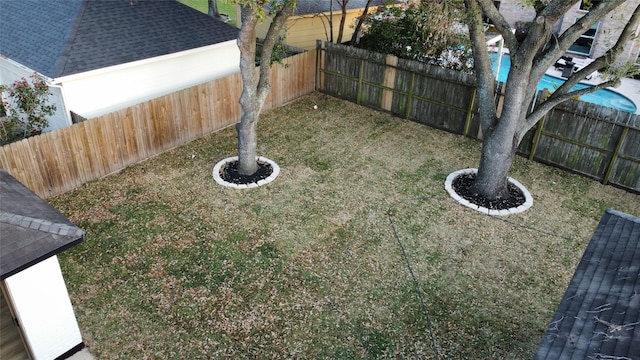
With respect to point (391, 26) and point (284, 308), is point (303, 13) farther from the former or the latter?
point (284, 308)

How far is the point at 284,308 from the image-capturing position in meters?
8.13

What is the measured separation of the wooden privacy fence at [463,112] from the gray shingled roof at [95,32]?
14.3 feet

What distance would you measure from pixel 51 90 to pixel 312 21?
12469 mm

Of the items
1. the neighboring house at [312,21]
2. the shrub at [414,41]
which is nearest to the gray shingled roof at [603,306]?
the shrub at [414,41]

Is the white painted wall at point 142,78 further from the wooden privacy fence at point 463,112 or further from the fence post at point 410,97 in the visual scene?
the fence post at point 410,97

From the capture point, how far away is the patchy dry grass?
25.0 feet

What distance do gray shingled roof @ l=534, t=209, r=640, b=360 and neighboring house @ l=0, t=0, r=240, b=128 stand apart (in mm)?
11964

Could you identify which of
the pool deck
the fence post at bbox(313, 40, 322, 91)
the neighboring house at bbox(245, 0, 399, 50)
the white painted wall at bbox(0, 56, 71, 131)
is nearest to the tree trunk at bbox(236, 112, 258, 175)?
the white painted wall at bbox(0, 56, 71, 131)

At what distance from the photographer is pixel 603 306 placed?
511cm

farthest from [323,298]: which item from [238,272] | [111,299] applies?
[111,299]

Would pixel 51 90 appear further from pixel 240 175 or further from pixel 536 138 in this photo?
pixel 536 138

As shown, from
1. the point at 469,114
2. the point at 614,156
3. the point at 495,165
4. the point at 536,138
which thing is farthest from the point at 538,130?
the point at 495,165

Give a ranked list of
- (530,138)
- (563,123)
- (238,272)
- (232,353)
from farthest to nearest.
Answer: (530,138)
(563,123)
(238,272)
(232,353)

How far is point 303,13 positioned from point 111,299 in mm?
15600
